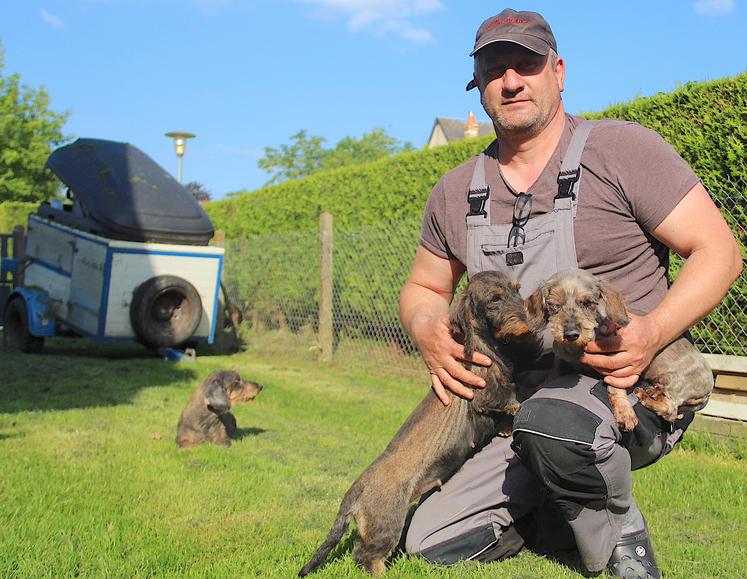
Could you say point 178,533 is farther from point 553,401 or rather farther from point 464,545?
point 553,401

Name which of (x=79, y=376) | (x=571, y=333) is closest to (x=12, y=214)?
(x=79, y=376)

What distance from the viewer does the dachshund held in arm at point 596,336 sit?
10.9 ft

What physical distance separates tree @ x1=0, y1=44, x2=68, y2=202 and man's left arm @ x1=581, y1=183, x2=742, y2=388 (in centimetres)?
3082

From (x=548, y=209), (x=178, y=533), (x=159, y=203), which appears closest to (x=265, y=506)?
(x=178, y=533)

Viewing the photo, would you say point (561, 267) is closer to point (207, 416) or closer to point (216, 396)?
point (216, 396)

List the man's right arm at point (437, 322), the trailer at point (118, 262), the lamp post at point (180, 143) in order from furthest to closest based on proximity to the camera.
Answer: the lamp post at point (180, 143), the trailer at point (118, 262), the man's right arm at point (437, 322)

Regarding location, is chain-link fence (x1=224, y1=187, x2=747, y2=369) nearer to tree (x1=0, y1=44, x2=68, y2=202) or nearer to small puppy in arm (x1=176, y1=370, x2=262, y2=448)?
small puppy in arm (x1=176, y1=370, x2=262, y2=448)

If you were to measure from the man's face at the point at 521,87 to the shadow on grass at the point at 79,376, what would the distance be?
612cm

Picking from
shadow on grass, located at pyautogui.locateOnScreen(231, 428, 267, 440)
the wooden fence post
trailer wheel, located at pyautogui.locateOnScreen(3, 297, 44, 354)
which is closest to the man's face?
shadow on grass, located at pyautogui.locateOnScreen(231, 428, 267, 440)

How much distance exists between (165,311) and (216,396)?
6.05m

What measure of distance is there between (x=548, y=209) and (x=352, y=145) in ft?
180

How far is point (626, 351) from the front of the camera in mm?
3340

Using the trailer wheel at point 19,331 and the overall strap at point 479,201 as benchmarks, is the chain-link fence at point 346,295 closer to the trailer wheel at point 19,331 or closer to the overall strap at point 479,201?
the overall strap at point 479,201

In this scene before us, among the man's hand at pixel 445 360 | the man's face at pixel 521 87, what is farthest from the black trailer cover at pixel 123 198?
the man's face at pixel 521 87
